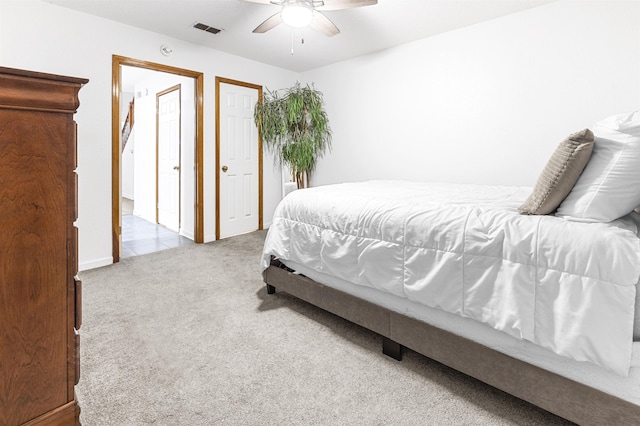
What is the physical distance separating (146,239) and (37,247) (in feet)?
13.2

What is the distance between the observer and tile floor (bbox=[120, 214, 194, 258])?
405 cm

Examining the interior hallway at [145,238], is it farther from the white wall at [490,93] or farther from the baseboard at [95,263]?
the white wall at [490,93]

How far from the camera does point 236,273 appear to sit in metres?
3.22

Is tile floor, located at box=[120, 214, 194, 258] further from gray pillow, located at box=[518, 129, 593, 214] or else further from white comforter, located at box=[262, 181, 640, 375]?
gray pillow, located at box=[518, 129, 593, 214]

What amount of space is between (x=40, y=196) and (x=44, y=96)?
236 millimetres

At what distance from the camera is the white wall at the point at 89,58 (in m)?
2.93

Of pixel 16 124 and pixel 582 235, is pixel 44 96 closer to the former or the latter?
pixel 16 124

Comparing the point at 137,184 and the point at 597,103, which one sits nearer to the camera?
the point at 597,103

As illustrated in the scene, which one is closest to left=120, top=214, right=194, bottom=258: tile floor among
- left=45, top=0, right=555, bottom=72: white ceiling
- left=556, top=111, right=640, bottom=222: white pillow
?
left=45, top=0, right=555, bottom=72: white ceiling

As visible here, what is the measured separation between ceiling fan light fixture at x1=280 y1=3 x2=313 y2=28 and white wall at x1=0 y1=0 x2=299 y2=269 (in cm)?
198

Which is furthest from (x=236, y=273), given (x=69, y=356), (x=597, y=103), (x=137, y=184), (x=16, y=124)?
(x=137, y=184)

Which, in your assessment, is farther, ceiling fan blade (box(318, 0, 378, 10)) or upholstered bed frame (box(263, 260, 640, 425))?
ceiling fan blade (box(318, 0, 378, 10))

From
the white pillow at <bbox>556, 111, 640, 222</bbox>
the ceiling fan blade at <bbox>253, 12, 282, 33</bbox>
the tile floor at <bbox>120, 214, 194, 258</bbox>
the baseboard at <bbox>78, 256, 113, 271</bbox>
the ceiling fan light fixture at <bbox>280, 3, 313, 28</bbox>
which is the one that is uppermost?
the ceiling fan blade at <bbox>253, 12, 282, 33</bbox>

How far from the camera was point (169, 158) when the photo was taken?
5141mm
